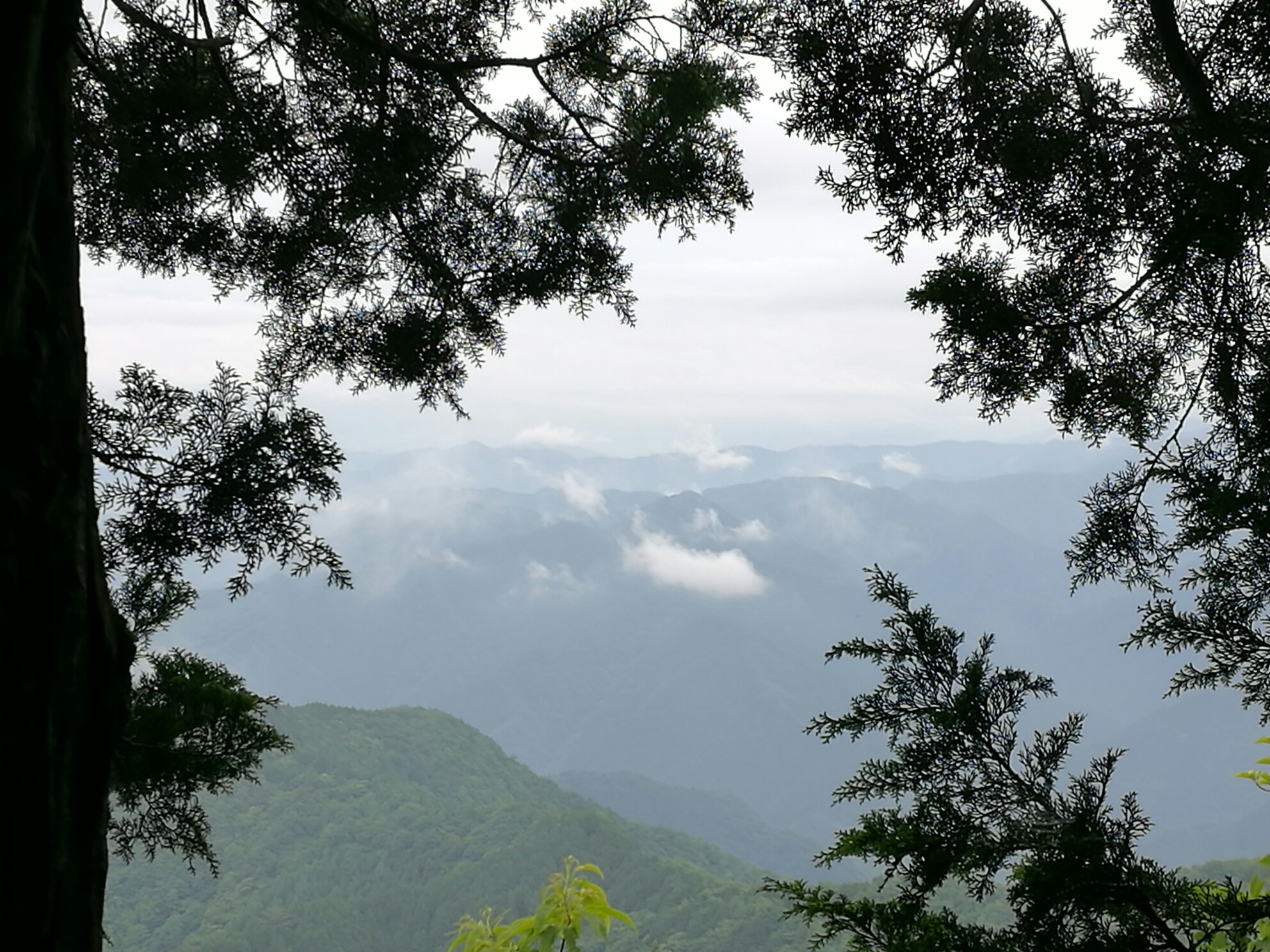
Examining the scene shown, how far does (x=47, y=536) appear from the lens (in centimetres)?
107

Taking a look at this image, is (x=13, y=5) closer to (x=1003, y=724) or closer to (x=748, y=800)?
(x=1003, y=724)

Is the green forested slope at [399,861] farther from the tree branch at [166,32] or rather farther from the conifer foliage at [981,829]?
the conifer foliage at [981,829]

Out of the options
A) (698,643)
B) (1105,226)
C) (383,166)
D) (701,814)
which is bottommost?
(701,814)

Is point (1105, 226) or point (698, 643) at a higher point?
point (698, 643)

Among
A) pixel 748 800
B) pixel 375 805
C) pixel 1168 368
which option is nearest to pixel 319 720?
pixel 375 805

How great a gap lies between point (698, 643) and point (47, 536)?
533 ft

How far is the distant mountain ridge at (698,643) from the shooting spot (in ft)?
428

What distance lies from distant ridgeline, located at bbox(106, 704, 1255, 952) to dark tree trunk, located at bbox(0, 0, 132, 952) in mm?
32721

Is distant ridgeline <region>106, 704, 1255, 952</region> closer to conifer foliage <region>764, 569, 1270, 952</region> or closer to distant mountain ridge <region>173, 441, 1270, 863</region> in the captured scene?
conifer foliage <region>764, 569, 1270, 952</region>

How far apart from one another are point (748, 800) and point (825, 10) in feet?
444

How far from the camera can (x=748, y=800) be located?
427 feet

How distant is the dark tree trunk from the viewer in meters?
1.04

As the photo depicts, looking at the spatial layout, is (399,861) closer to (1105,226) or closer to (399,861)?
(399,861)

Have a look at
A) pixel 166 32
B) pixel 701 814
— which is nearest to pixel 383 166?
pixel 166 32
